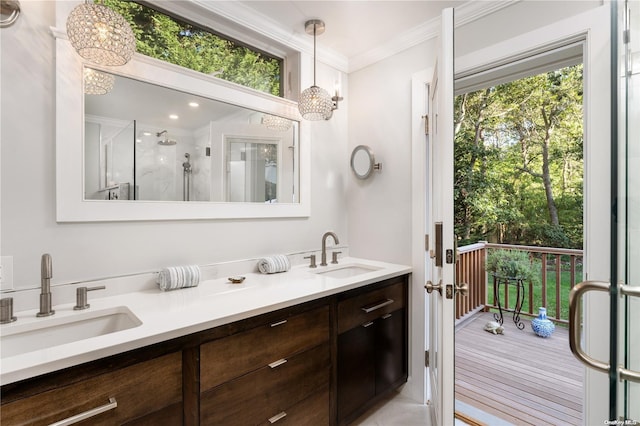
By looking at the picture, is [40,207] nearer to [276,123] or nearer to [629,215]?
[276,123]

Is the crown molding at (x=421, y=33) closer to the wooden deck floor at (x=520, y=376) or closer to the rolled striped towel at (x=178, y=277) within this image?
the rolled striped towel at (x=178, y=277)

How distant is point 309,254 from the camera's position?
2318 millimetres

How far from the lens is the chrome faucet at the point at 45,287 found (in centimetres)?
118

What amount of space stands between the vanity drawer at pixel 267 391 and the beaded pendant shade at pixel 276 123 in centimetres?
145

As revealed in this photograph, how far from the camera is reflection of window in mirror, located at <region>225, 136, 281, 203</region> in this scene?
1934 mm

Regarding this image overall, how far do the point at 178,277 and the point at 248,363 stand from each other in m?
0.60

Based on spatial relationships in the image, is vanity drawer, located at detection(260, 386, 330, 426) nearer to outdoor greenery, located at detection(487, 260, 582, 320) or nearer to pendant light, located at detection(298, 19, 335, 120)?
pendant light, located at detection(298, 19, 335, 120)

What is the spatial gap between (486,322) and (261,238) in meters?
3.04

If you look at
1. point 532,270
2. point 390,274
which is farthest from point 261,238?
point 532,270

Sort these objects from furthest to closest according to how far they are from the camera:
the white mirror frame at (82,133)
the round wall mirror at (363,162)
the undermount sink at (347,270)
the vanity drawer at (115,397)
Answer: the round wall mirror at (363,162) → the undermount sink at (347,270) → the white mirror frame at (82,133) → the vanity drawer at (115,397)

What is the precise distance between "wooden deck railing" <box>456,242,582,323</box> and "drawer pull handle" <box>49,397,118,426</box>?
3304mm

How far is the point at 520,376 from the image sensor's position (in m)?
2.48

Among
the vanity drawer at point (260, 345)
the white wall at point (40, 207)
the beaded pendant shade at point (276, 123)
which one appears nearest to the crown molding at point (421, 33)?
the beaded pendant shade at point (276, 123)

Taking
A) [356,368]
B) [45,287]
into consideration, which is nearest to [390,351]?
[356,368]
